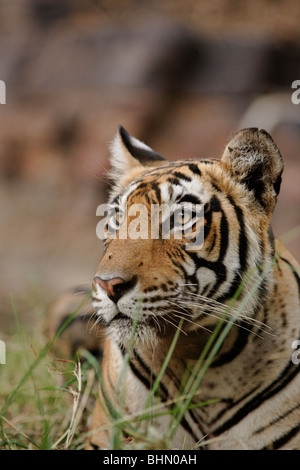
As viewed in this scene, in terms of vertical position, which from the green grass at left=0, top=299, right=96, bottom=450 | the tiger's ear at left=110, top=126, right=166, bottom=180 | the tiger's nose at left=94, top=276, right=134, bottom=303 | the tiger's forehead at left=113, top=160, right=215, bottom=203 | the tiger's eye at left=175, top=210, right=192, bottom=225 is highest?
the tiger's ear at left=110, top=126, right=166, bottom=180

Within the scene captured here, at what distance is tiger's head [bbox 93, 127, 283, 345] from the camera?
4.98 feet

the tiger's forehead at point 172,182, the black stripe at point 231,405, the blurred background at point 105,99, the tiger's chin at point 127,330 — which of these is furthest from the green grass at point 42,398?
the blurred background at point 105,99

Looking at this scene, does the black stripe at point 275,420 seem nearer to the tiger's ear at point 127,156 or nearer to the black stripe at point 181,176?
the black stripe at point 181,176

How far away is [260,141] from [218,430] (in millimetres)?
851

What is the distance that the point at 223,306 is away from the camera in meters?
1.62

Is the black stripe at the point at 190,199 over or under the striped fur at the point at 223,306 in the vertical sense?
over

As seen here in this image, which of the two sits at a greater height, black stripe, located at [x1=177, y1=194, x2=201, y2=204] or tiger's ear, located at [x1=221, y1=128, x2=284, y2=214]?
tiger's ear, located at [x1=221, y1=128, x2=284, y2=214]

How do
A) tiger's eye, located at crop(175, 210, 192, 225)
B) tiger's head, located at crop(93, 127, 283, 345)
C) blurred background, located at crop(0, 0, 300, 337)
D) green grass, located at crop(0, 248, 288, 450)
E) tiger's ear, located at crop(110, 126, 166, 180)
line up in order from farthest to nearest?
blurred background, located at crop(0, 0, 300, 337) < tiger's ear, located at crop(110, 126, 166, 180) < tiger's eye, located at crop(175, 210, 192, 225) < tiger's head, located at crop(93, 127, 283, 345) < green grass, located at crop(0, 248, 288, 450)

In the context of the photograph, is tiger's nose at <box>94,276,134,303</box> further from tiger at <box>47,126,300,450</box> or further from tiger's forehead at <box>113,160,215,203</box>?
tiger's forehead at <box>113,160,215,203</box>

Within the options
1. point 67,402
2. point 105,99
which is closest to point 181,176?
point 67,402

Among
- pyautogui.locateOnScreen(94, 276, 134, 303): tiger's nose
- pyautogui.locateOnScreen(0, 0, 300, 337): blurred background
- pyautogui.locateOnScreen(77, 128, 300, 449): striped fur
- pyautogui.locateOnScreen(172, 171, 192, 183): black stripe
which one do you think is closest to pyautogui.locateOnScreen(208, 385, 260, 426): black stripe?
pyautogui.locateOnScreen(77, 128, 300, 449): striped fur

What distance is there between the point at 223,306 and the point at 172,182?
0.39 m

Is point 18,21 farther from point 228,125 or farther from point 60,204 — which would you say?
point 228,125

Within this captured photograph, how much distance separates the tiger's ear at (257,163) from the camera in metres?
1.66
